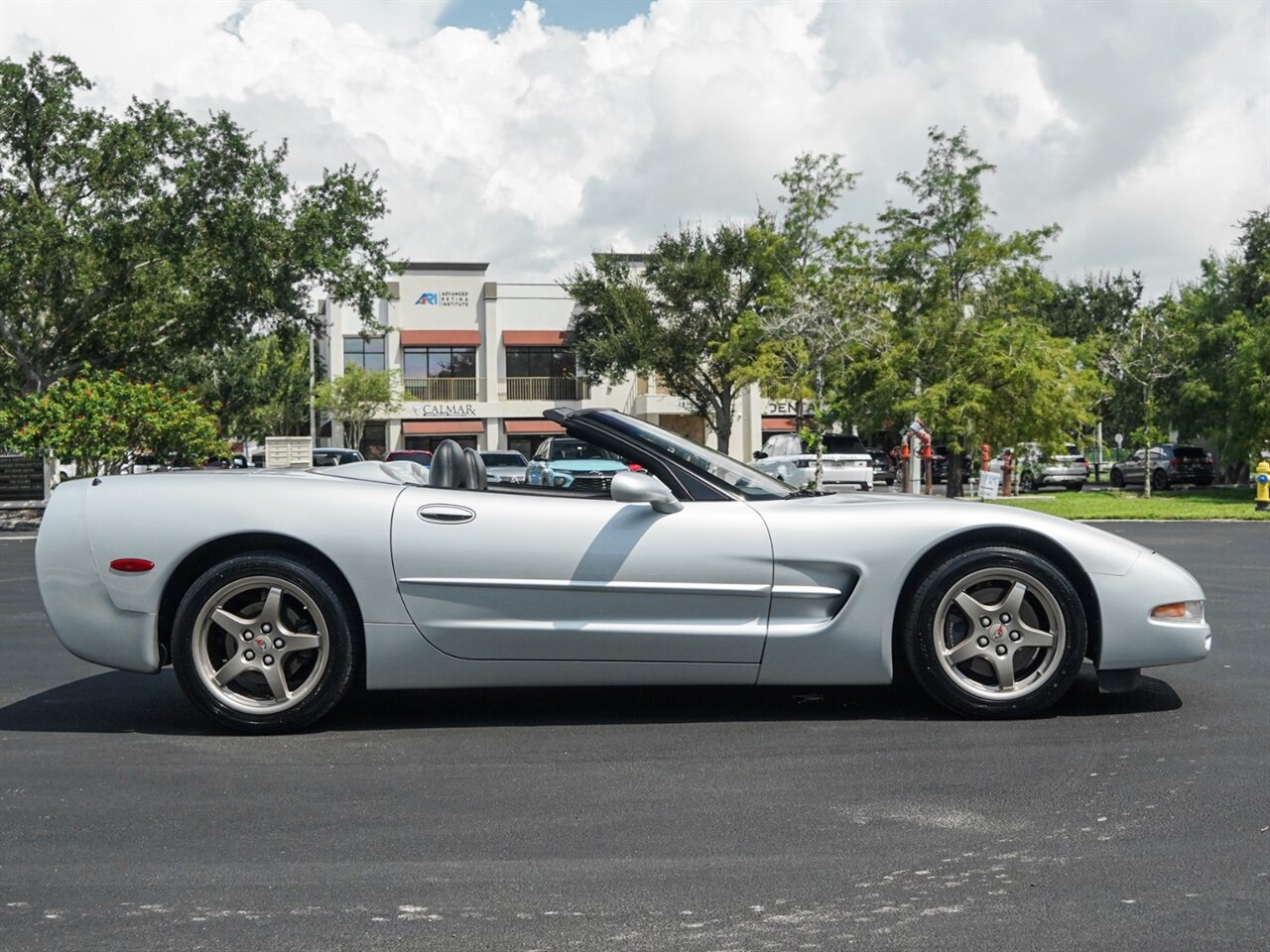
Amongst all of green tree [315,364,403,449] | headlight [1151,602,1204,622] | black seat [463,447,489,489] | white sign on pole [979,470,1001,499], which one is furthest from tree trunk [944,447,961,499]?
green tree [315,364,403,449]

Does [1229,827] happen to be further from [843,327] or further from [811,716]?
[843,327]

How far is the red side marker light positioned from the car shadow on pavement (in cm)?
68

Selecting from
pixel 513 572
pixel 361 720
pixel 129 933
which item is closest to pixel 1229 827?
pixel 513 572

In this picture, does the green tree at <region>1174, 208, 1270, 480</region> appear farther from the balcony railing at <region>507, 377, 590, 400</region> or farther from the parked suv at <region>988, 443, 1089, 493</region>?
the balcony railing at <region>507, 377, 590, 400</region>

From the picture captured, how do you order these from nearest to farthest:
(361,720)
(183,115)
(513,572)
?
(513,572)
(361,720)
(183,115)

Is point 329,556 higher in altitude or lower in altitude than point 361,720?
higher

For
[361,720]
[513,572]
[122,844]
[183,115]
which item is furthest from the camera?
[183,115]

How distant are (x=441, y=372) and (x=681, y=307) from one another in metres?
15.3

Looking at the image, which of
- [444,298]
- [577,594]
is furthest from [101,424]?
[444,298]

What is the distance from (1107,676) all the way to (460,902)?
10.3 feet

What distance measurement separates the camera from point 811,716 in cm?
542

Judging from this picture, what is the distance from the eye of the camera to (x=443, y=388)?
63.6m

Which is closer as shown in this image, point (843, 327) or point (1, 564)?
point (1, 564)

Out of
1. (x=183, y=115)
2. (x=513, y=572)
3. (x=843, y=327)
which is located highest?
(x=183, y=115)
